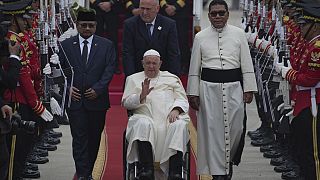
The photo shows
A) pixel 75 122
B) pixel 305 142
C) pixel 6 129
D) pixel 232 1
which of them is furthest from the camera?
pixel 232 1

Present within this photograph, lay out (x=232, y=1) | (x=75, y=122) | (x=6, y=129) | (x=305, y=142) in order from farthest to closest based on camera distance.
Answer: (x=232, y=1), (x=75, y=122), (x=305, y=142), (x=6, y=129)

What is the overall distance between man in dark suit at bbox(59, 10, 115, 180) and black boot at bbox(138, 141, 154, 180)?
103 cm

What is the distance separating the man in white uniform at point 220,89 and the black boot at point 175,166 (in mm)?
582

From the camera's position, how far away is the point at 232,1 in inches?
1699

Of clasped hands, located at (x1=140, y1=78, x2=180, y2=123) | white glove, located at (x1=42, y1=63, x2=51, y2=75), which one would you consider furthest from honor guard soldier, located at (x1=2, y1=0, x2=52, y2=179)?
clasped hands, located at (x1=140, y1=78, x2=180, y2=123)

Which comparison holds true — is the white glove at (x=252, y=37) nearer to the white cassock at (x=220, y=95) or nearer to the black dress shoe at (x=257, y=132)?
the black dress shoe at (x=257, y=132)

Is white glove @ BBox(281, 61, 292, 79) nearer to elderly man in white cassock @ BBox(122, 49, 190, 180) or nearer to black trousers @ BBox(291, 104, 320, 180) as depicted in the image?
black trousers @ BBox(291, 104, 320, 180)

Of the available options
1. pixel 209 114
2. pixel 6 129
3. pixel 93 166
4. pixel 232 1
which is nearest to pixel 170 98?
pixel 209 114

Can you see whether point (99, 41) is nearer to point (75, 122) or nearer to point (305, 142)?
point (75, 122)

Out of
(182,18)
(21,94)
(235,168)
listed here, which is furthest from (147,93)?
(182,18)

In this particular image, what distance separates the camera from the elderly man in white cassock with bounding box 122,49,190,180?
38.9ft

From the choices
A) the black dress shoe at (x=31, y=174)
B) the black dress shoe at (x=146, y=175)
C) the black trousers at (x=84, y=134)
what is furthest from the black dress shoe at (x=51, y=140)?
the black dress shoe at (x=146, y=175)

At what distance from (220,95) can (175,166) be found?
92cm

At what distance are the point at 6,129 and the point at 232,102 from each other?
9.19ft
